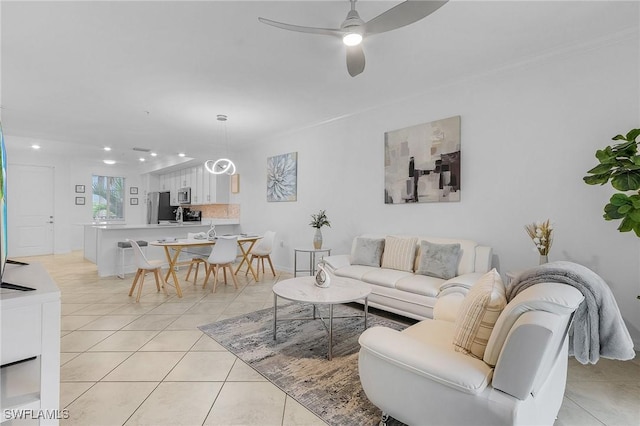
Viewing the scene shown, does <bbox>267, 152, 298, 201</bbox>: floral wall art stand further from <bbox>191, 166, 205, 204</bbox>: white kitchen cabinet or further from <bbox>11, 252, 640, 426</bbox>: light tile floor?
<bbox>11, 252, 640, 426</bbox>: light tile floor

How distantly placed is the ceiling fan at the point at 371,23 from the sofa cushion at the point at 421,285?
2.18 meters

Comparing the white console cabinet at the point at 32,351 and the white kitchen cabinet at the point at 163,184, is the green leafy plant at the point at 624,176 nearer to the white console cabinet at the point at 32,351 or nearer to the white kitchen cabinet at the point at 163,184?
the white console cabinet at the point at 32,351

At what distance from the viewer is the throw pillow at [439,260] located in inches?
127

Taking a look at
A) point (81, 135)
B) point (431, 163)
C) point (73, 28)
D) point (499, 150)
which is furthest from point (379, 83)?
point (81, 135)

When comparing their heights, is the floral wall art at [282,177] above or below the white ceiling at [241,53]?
below

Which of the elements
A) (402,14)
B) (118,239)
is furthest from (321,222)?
(118,239)

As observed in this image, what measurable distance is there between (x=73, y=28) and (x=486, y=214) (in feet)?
14.2

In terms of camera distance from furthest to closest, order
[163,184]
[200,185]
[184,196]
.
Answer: [163,184] < [184,196] < [200,185]

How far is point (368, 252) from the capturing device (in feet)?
13.0

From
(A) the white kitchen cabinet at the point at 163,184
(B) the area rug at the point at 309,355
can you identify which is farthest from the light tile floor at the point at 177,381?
(A) the white kitchen cabinet at the point at 163,184

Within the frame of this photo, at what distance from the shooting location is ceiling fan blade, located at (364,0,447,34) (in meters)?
1.76

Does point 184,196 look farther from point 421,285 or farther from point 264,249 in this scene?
point 421,285

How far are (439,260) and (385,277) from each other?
0.61 meters

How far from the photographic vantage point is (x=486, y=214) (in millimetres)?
3404
